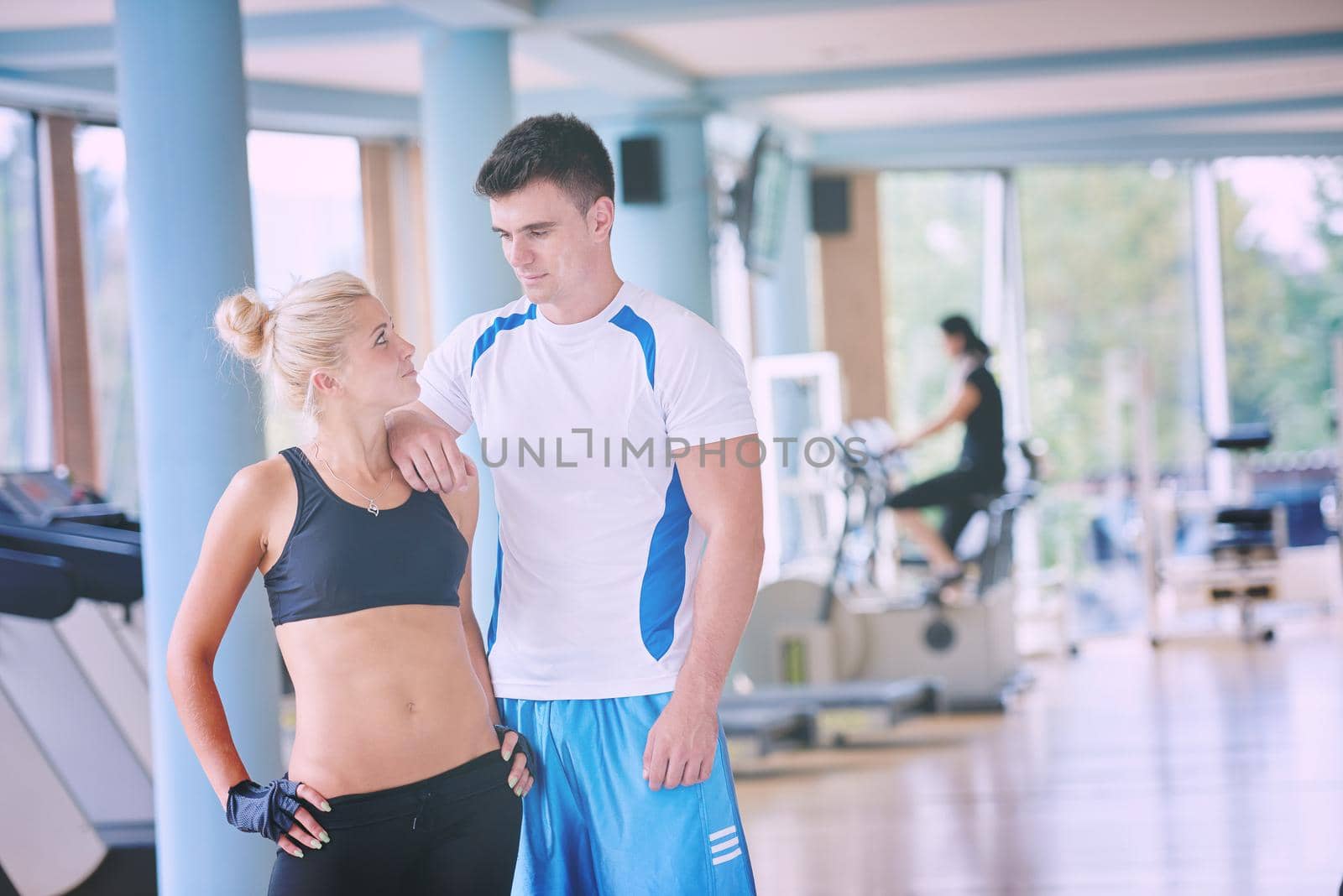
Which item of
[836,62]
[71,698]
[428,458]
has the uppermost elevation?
[836,62]

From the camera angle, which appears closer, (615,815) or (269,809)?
(269,809)

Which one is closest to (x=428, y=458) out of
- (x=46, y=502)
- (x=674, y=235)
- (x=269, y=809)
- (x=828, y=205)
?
(x=269, y=809)

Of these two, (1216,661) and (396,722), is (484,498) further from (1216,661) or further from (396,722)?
(1216,661)

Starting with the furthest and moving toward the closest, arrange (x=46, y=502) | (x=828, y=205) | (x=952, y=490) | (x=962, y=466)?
(x=828, y=205), (x=962, y=466), (x=952, y=490), (x=46, y=502)

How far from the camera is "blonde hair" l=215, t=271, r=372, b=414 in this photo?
197cm

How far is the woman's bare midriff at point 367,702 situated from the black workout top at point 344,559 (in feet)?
0.06

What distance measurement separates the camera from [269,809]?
6.12 ft

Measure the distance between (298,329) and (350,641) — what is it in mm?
419

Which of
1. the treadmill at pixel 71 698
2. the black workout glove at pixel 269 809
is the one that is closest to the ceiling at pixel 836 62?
the treadmill at pixel 71 698

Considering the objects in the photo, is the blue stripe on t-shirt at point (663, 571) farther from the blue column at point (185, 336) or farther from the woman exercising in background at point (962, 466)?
the woman exercising in background at point (962, 466)

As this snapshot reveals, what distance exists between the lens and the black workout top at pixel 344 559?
1906 mm

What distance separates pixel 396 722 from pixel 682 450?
0.52 m

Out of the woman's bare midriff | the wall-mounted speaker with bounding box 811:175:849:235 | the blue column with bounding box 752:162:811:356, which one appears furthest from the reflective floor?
the wall-mounted speaker with bounding box 811:175:849:235

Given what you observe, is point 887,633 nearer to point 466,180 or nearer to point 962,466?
point 962,466
